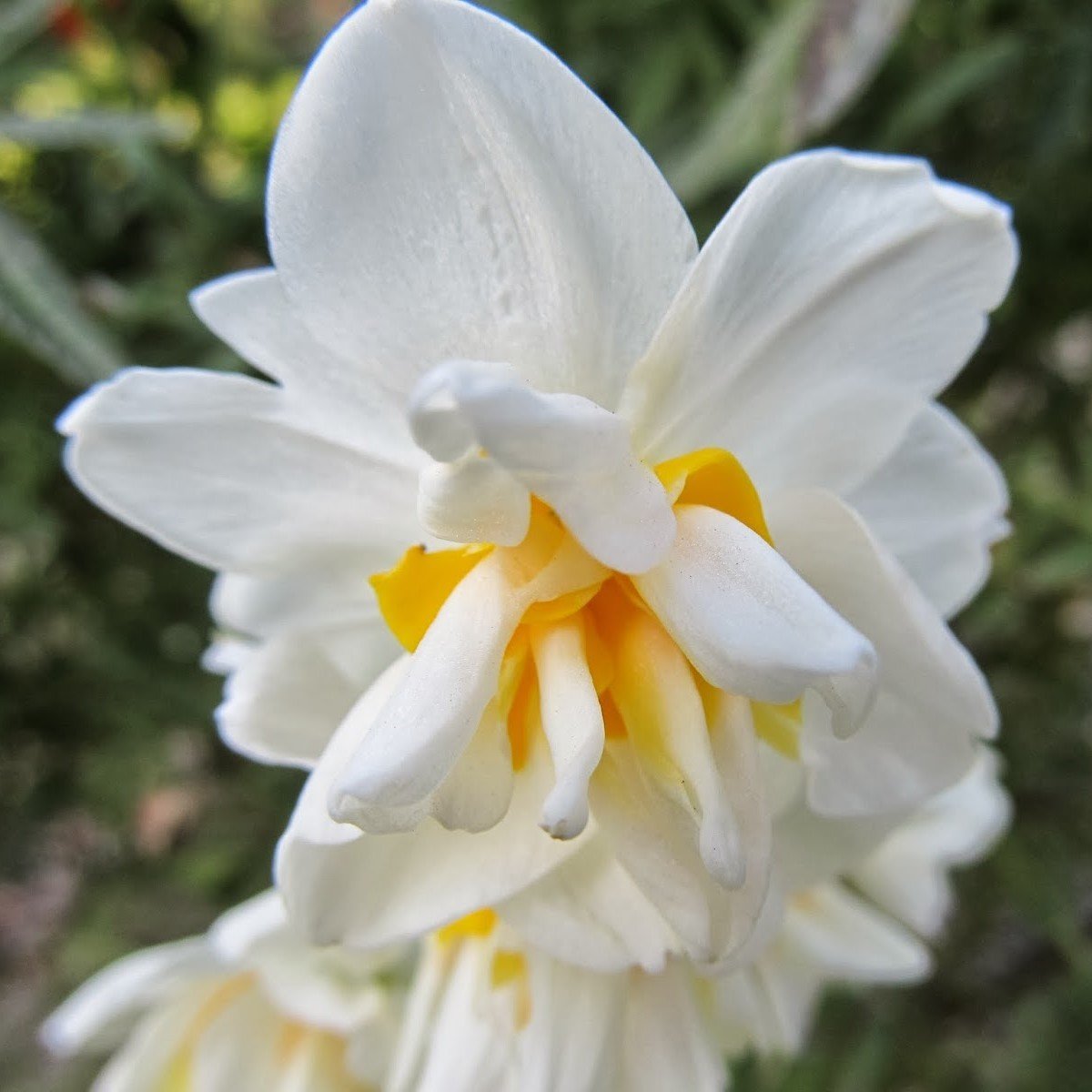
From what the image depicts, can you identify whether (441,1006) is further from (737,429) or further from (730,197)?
(730,197)

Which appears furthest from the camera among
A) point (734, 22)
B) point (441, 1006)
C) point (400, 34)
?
point (734, 22)

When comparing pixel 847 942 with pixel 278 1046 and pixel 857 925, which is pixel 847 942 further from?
pixel 278 1046

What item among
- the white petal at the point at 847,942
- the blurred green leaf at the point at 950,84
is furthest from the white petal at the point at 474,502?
the blurred green leaf at the point at 950,84

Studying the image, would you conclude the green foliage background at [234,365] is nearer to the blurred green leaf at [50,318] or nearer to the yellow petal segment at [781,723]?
the blurred green leaf at [50,318]

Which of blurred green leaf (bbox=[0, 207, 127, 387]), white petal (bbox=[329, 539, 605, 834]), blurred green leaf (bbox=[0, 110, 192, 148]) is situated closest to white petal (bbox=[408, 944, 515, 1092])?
white petal (bbox=[329, 539, 605, 834])

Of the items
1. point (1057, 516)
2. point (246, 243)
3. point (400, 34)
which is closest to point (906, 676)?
point (400, 34)

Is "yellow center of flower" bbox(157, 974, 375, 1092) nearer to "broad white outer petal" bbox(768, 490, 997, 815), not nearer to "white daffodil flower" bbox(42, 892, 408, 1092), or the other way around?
"white daffodil flower" bbox(42, 892, 408, 1092)
